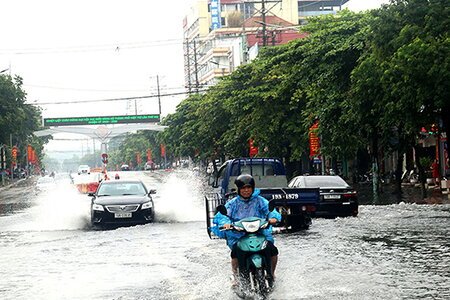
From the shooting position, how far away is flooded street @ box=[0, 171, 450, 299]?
10.1m

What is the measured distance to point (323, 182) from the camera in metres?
23.7

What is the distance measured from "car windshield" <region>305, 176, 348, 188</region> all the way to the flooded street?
1368mm

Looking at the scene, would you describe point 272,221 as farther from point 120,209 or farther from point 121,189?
point 121,189

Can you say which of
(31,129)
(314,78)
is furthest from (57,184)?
(31,129)

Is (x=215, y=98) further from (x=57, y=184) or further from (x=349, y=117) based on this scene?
(x=349, y=117)

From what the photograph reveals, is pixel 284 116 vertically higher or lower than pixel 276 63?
lower

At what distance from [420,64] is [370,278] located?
16.0 metres

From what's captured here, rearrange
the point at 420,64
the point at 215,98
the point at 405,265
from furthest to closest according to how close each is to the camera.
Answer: the point at 215,98
the point at 420,64
the point at 405,265

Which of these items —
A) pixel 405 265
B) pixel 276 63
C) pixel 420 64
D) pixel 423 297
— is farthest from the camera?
pixel 276 63

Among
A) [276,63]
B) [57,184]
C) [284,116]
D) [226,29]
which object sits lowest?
[57,184]

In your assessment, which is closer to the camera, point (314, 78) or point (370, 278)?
point (370, 278)

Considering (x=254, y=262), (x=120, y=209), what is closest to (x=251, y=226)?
(x=254, y=262)

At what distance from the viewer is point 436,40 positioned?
2628 cm

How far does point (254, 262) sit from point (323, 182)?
603 inches
